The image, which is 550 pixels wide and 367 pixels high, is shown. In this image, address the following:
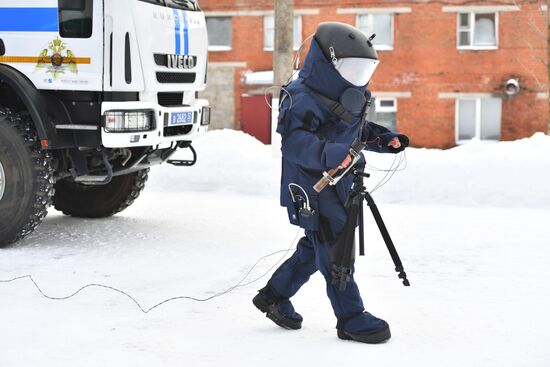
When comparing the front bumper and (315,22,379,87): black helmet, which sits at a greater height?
(315,22,379,87): black helmet

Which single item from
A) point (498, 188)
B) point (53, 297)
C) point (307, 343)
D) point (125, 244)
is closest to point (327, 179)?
point (307, 343)

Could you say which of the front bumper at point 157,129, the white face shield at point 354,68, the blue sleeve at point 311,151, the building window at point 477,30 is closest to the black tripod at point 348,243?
the blue sleeve at point 311,151

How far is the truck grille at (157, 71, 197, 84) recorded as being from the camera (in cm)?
819

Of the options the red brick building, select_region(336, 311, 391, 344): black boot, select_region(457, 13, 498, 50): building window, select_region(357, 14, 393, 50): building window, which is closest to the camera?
select_region(336, 311, 391, 344): black boot

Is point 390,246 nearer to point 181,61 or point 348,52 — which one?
point 348,52

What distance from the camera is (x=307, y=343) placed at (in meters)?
5.15

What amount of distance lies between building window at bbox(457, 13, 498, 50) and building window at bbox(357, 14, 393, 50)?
80.8 inches

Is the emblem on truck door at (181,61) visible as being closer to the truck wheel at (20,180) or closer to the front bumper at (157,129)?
the front bumper at (157,129)

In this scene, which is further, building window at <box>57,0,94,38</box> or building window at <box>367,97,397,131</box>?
building window at <box>367,97,397,131</box>

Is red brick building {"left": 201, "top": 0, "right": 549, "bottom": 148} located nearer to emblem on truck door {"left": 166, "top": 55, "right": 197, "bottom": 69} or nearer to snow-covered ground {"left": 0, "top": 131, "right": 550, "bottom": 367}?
snow-covered ground {"left": 0, "top": 131, "right": 550, "bottom": 367}

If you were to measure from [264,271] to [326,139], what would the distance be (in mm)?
2160

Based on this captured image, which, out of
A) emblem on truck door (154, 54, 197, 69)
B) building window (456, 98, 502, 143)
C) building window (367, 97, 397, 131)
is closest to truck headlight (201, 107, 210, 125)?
emblem on truck door (154, 54, 197, 69)

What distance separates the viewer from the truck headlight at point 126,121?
769 cm

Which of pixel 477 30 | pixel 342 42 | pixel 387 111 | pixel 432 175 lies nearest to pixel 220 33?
pixel 387 111
